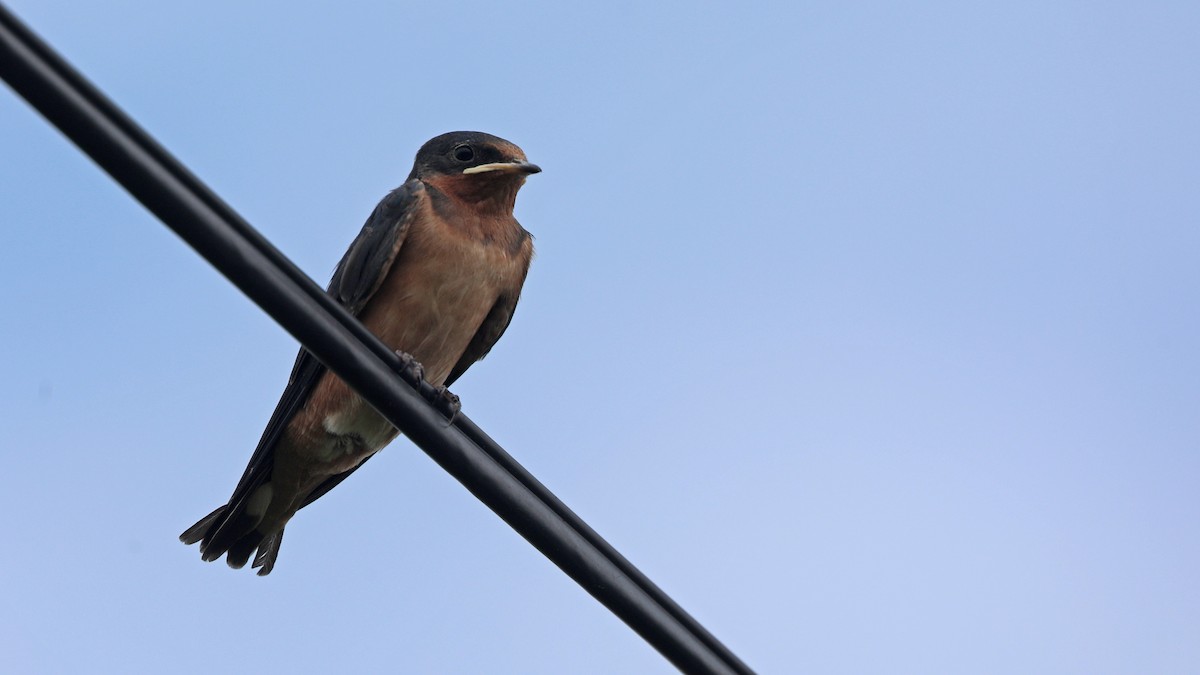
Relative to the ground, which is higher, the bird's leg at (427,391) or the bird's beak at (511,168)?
the bird's beak at (511,168)

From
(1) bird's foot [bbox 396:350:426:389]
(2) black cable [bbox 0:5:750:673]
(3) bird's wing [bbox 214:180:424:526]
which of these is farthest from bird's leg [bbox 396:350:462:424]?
(3) bird's wing [bbox 214:180:424:526]

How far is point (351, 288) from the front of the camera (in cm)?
859

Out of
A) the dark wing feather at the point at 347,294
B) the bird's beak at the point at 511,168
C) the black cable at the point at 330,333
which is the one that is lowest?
the black cable at the point at 330,333

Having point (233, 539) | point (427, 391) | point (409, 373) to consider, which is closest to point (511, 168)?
point (233, 539)

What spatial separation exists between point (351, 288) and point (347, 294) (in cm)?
4

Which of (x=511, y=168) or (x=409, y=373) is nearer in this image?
(x=409, y=373)

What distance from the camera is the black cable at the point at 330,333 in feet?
11.6

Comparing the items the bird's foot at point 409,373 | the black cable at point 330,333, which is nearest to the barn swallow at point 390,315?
the bird's foot at point 409,373

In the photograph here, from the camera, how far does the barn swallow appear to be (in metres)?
8.48

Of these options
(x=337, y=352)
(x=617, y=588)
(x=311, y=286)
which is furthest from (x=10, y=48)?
(x=617, y=588)

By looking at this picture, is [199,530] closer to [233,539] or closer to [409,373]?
[233,539]

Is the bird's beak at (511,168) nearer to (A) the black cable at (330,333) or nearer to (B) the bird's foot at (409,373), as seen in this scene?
(B) the bird's foot at (409,373)

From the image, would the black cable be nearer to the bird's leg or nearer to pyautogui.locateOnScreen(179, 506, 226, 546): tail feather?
the bird's leg

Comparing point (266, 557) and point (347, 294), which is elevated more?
point (347, 294)
